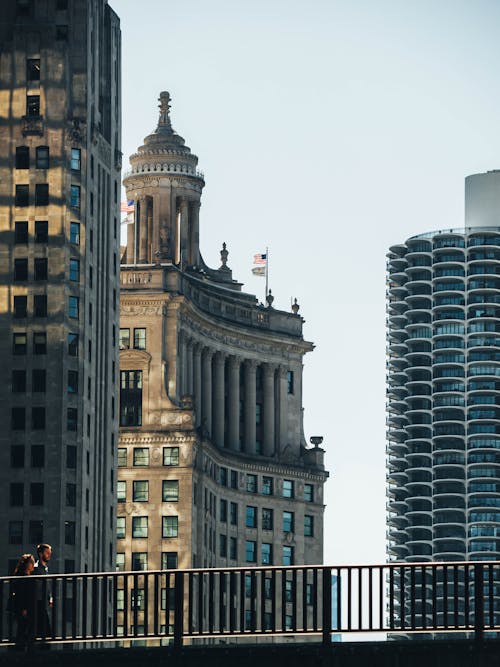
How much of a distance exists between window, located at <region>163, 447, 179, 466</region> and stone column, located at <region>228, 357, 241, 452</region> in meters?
19.7

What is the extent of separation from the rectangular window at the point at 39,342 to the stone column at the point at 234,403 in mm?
50235

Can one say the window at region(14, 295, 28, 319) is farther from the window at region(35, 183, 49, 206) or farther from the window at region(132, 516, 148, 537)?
the window at region(132, 516, 148, 537)

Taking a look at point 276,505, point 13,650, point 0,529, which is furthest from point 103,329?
point 13,650

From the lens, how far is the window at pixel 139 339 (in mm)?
180000

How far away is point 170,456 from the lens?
175750 mm

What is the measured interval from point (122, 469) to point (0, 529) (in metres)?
33.4

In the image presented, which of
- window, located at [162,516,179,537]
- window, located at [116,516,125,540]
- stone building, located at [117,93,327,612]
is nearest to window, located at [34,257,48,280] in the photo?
stone building, located at [117,93,327,612]

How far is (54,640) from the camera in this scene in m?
40.5

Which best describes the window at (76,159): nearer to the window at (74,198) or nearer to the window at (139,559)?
the window at (74,198)

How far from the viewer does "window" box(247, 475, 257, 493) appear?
195m

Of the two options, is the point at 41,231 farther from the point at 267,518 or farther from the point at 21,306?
the point at 267,518

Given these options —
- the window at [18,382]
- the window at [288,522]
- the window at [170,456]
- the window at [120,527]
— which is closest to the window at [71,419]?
the window at [18,382]

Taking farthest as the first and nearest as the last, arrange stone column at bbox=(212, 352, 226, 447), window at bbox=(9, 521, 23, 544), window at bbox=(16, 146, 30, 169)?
stone column at bbox=(212, 352, 226, 447), window at bbox=(16, 146, 30, 169), window at bbox=(9, 521, 23, 544)

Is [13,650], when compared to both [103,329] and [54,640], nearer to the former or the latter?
[54,640]
